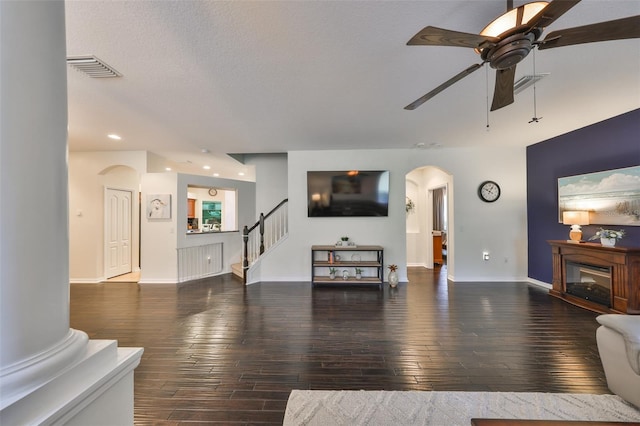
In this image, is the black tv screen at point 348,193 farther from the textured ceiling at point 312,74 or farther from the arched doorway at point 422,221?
the arched doorway at point 422,221

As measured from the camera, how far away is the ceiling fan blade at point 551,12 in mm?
1375

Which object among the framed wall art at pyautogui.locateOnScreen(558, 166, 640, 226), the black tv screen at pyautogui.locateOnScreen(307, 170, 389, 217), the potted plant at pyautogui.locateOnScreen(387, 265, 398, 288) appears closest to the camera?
the framed wall art at pyautogui.locateOnScreen(558, 166, 640, 226)

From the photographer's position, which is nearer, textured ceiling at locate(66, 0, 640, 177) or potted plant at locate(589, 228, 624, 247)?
textured ceiling at locate(66, 0, 640, 177)

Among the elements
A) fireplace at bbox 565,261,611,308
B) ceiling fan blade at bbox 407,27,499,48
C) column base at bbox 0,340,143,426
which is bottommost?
Result: fireplace at bbox 565,261,611,308

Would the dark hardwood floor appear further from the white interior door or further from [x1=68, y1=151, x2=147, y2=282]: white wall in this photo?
the white interior door

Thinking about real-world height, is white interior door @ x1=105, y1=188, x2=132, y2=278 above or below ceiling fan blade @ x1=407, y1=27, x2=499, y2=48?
below

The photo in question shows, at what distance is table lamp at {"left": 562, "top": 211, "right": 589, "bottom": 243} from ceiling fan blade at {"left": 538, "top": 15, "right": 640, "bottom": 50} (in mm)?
3512

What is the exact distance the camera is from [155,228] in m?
5.75

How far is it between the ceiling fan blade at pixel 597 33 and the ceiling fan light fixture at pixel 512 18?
17 centimetres

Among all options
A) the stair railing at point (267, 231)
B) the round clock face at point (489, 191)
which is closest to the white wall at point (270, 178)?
the stair railing at point (267, 231)

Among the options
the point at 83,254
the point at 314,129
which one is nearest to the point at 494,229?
the point at 314,129

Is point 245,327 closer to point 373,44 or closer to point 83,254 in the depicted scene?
point 373,44

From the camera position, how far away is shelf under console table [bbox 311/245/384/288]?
5309 mm

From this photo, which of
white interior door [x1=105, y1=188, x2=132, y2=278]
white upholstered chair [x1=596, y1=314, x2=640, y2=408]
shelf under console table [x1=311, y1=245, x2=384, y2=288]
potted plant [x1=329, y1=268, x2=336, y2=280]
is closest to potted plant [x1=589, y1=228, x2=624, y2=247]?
white upholstered chair [x1=596, y1=314, x2=640, y2=408]
